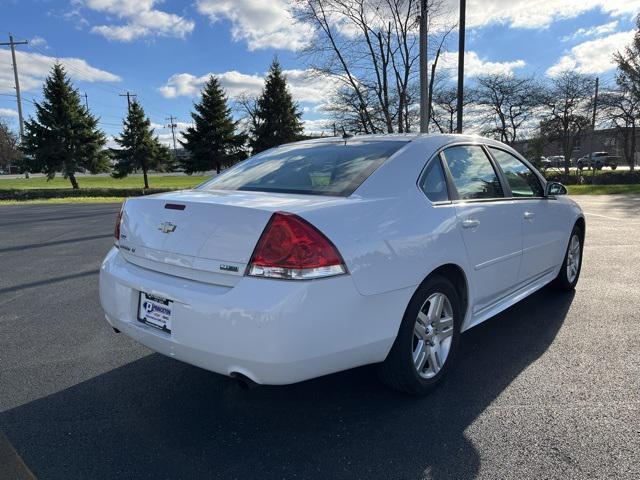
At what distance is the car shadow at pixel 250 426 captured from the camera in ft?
7.50

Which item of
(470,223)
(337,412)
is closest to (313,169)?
(470,223)

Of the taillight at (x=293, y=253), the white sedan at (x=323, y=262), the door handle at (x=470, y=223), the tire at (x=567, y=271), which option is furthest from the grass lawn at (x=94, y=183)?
the taillight at (x=293, y=253)

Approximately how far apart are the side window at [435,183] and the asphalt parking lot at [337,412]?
3.94 feet

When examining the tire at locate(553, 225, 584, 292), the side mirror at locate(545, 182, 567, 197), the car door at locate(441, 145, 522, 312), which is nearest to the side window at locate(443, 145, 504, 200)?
the car door at locate(441, 145, 522, 312)

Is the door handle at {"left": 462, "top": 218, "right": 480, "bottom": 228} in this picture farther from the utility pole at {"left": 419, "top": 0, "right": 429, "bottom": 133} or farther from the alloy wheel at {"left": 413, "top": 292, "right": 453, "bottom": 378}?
the utility pole at {"left": 419, "top": 0, "right": 429, "bottom": 133}

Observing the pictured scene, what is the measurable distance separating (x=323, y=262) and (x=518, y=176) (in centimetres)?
262

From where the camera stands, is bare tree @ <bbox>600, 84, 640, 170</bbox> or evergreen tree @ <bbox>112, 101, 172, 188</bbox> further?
evergreen tree @ <bbox>112, 101, 172, 188</bbox>

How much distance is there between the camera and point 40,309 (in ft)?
16.0

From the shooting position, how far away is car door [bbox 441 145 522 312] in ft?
10.6

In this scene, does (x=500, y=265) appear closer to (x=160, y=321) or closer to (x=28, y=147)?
(x=160, y=321)

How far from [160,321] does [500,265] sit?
2386 mm

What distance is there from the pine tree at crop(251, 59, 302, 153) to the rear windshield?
3580cm

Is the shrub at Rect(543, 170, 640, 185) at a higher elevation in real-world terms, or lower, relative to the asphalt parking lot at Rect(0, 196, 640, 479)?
higher

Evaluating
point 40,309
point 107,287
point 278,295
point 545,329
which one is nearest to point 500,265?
point 545,329
